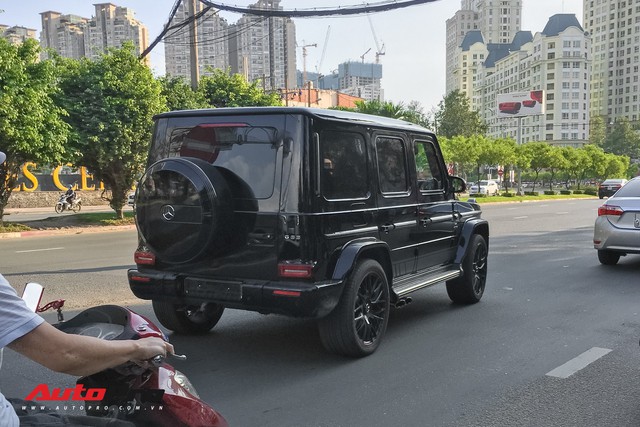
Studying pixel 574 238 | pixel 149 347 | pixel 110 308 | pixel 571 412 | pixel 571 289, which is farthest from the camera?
pixel 574 238

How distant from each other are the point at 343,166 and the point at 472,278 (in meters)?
2.77

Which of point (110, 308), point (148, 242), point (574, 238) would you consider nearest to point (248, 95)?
point (574, 238)

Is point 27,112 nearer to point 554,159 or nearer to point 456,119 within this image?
point 554,159

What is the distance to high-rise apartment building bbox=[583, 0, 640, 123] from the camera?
14888 cm

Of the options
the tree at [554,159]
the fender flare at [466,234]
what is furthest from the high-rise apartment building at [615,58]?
the fender flare at [466,234]

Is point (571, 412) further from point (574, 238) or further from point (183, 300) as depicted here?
point (574, 238)

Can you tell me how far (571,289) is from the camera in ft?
25.7

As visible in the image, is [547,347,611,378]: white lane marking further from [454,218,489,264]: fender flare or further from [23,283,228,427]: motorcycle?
[23,283,228,427]: motorcycle

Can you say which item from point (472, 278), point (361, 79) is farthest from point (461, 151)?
point (361, 79)

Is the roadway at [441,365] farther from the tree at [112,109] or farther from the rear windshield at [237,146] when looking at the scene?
the tree at [112,109]

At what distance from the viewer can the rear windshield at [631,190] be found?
367 inches

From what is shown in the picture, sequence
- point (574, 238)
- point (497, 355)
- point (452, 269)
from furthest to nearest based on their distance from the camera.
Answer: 1. point (574, 238)
2. point (452, 269)
3. point (497, 355)

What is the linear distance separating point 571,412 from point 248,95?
24.4 meters

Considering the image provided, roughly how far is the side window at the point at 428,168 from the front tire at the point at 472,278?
881mm
